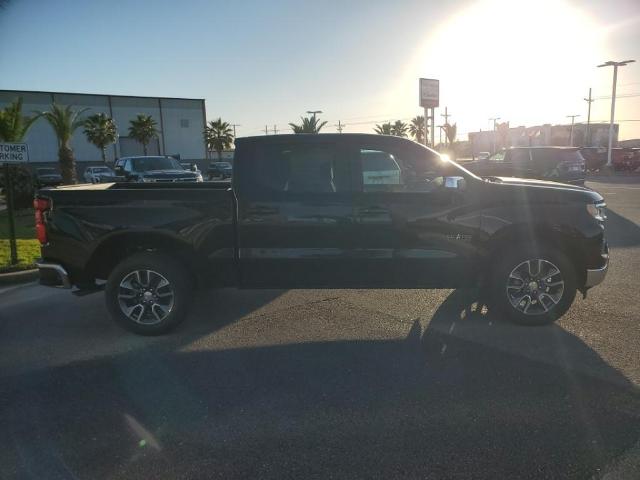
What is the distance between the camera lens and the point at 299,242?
471cm

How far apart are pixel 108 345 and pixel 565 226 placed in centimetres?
466

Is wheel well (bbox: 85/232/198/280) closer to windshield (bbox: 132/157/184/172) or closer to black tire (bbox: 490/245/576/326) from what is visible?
black tire (bbox: 490/245/576/326)

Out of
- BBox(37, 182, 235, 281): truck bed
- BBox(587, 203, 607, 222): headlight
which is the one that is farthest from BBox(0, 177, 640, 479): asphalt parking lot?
BBox(587, 203, 607, 222): headlight

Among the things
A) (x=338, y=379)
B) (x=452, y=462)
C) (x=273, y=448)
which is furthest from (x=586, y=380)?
(x=273, y=448)

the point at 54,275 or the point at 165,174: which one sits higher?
the point at 165,174

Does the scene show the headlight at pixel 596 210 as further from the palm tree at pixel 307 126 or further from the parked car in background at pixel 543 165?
the palm tree at pixel 307 126

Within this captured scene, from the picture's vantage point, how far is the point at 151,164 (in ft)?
62.6

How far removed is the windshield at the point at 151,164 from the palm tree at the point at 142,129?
112 feet

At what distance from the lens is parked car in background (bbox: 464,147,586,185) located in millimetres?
15320

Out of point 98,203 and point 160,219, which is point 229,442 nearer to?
point 160,219

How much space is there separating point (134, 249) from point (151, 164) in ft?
50.2

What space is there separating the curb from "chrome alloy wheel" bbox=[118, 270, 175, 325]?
10.9ft

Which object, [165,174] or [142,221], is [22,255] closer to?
[142,221]

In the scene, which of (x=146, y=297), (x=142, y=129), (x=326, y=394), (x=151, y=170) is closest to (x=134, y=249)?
(x=146, y=297)
